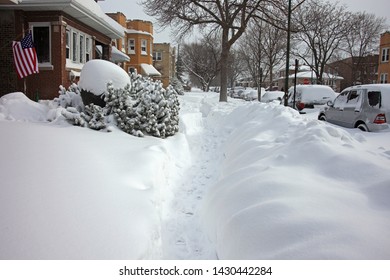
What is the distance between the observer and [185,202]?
5125 mm

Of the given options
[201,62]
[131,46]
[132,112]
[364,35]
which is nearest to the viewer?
[132,112]

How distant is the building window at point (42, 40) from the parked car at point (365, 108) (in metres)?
11.5

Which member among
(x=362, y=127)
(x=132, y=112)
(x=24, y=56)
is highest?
(x=24, y=56)

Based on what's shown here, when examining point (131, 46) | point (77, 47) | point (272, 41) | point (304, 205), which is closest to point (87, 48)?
point (77, 47)

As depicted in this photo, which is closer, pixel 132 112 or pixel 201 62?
pixel 132 112

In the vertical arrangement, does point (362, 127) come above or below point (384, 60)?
below

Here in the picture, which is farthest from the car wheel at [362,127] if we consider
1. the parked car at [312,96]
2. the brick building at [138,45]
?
the brick building at [138,45]

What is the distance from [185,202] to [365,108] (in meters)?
6.31

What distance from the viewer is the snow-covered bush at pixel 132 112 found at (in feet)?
25.2

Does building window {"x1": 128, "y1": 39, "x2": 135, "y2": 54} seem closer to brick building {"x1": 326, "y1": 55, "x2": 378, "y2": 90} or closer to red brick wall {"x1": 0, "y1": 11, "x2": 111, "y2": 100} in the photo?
red brick wall {"x1": 0, "y1": 11, "x2": 111, "y2": 100}

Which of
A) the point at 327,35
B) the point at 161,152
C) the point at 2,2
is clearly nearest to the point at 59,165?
the point at 161,152

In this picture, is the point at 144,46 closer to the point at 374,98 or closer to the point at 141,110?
the point at 141,110

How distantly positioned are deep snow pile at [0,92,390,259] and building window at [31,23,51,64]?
901 cm

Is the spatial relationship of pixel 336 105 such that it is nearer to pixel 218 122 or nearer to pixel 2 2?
pixel 218 122
